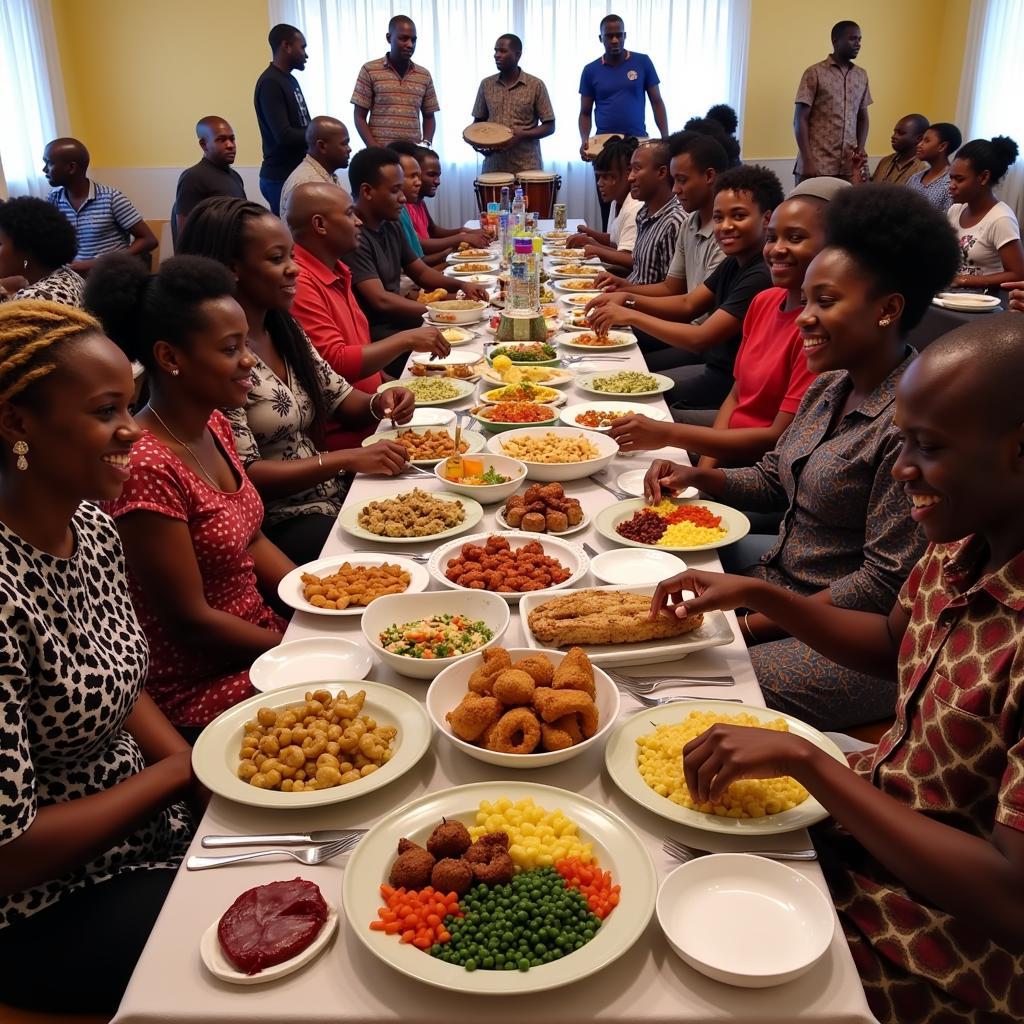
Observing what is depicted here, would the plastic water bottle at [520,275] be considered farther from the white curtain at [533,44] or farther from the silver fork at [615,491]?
the white curtain at [533,44]

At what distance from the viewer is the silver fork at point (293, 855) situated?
1260 millimetres

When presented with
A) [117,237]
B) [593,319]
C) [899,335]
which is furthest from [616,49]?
[899,335]

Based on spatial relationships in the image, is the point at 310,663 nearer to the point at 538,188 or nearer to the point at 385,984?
the point at 385,984

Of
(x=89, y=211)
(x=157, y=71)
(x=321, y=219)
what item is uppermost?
(x=157, y=71)

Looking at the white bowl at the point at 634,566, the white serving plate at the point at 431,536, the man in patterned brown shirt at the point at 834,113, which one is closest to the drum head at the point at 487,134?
the man in patterned brown shirt at the point at 834,113

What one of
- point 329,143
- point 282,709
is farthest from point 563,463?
point 329,143

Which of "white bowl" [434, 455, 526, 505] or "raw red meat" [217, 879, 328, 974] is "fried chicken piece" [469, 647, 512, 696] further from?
"white bowl" [434, 455, 526, 505]

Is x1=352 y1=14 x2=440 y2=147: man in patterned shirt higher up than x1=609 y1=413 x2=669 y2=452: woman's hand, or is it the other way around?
x1=352 y1=14 x2=440 y2=147: man in patterned shirt

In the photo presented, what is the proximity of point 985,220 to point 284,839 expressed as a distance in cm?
600

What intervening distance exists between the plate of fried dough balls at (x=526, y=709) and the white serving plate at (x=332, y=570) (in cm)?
42

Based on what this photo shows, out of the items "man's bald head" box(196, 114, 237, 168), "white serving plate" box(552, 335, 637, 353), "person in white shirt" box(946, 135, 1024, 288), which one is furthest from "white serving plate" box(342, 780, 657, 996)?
"man's bald head" box(196, 114, 237, 168)

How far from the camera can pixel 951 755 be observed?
1.29 metres

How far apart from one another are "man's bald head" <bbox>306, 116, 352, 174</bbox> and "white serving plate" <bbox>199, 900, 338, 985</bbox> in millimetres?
5215

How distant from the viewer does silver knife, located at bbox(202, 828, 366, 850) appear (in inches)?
51.2
